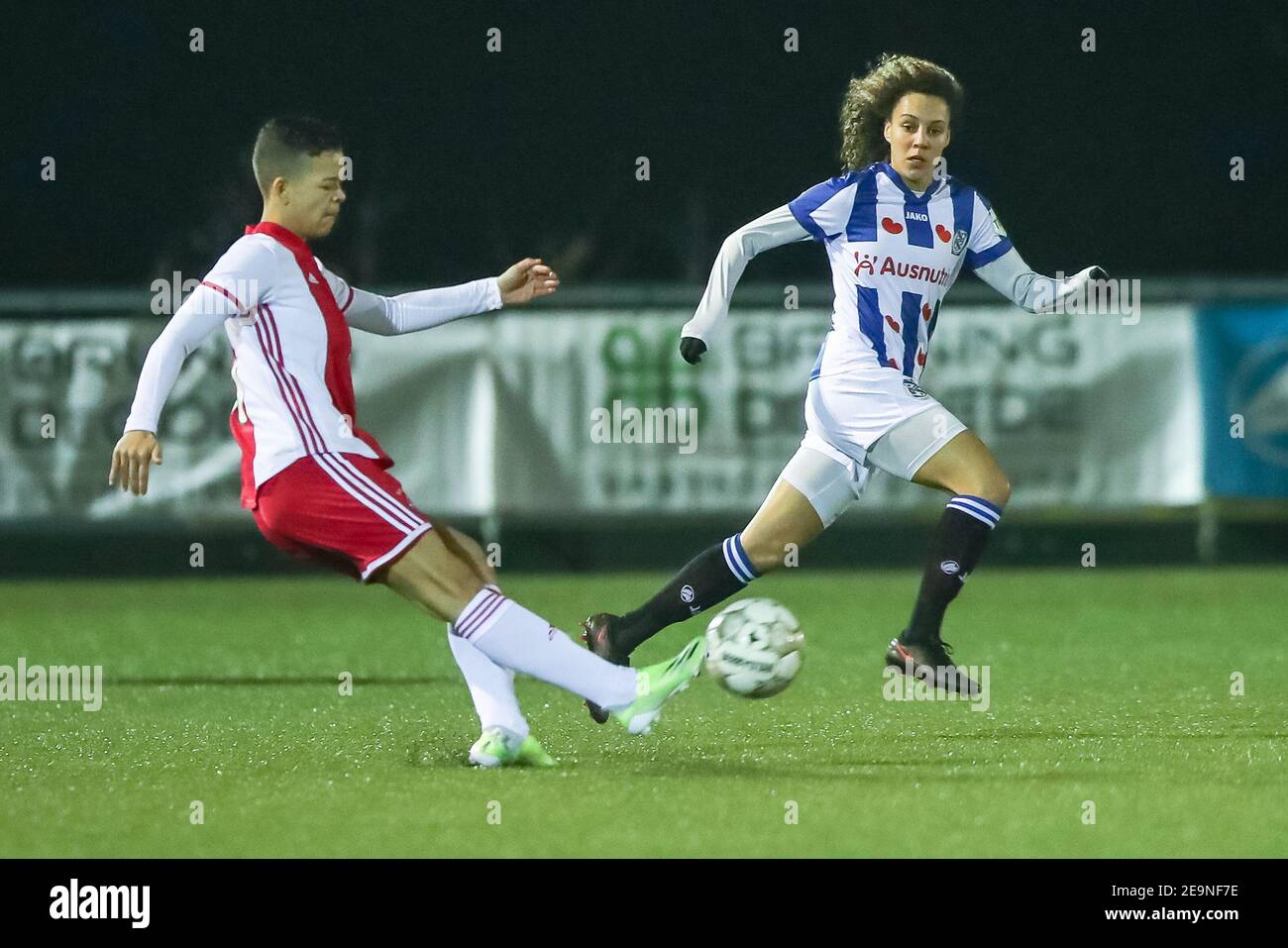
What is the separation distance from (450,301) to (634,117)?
29.2 meters

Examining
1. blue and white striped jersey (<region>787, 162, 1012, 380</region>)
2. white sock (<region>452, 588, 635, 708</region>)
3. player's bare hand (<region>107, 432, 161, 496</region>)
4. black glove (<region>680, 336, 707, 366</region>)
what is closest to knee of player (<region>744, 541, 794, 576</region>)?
blue and white striped jersey (<region>787, 162, 1012, 380</region>)

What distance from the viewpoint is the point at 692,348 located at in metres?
6.67

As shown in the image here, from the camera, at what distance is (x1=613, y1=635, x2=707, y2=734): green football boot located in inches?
218

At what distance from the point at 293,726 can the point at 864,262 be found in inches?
103

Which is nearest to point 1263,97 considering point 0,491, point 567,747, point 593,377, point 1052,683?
point 593,377

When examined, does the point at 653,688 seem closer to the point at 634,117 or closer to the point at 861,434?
the point at 861,434

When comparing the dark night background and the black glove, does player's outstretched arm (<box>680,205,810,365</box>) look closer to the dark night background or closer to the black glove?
the black glove

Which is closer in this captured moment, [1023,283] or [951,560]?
[951,560]

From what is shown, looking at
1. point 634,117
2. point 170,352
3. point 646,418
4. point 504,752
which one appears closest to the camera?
point 170,352

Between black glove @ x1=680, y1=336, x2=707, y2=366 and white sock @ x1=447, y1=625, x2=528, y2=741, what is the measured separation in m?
1.32

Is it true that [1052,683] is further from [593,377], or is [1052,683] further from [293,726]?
[593,377]

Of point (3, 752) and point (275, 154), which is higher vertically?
point (275, 154)

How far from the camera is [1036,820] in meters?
4.85

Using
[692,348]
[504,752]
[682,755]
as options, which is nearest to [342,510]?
[504,752]
